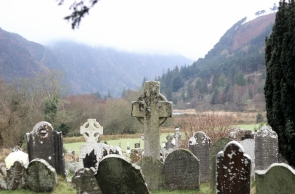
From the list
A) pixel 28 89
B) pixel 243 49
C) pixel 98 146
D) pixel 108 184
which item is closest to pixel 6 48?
pixel 28 89

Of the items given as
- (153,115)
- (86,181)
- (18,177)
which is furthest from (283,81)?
(18,177)

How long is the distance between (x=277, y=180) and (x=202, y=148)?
15.2 feet

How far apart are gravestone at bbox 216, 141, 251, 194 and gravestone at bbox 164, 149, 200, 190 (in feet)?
9.88

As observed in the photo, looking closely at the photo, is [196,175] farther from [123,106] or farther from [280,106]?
[123,106]

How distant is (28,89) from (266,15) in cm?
13140

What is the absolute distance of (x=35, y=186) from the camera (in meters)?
7.85

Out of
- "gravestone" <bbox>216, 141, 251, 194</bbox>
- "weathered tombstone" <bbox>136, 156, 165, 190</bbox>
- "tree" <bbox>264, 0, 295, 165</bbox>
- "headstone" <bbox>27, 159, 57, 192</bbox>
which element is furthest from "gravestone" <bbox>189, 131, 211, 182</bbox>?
"gravestone" <bbox>216, 141, 251, 194</bbox>

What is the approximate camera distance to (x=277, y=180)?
16.1 ft

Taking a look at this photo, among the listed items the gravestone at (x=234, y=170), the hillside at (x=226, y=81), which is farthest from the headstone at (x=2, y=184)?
the hillside at (x=226, y=81)

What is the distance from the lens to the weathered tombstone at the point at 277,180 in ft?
15.8

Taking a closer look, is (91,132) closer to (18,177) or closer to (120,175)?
(18,177)

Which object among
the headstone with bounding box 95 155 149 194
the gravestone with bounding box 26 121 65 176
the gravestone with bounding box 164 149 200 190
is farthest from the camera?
the gravestone with bounding box 26 121 65 176

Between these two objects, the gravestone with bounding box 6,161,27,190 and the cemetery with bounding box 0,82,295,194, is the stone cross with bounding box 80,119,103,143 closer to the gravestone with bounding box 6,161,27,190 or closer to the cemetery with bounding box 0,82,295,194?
the cemetery with bounding box 0,82,295,194

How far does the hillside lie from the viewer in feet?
222
